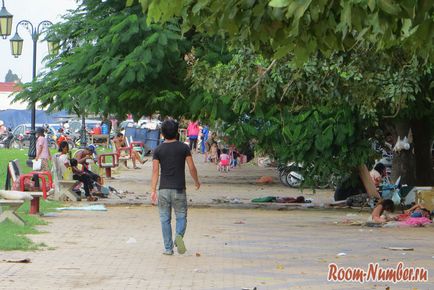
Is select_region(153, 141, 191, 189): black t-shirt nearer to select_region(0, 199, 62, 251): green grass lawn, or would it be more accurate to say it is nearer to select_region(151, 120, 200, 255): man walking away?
select_region(151, 120, 200, 255): man walking away

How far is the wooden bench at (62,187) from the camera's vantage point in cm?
2441

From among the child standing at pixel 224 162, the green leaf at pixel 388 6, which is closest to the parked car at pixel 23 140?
the child standing at pixel 224 162

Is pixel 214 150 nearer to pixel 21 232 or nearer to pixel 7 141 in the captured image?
pixel 7 141

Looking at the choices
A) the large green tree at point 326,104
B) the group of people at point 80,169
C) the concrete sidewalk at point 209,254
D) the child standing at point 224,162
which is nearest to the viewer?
the concrete sidewalk at point 209,254

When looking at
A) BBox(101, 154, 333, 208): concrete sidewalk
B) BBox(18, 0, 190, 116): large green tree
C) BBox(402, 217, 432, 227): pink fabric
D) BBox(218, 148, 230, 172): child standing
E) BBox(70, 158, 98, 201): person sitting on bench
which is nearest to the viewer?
BBox(402, 217, 432, 227): pink fabric

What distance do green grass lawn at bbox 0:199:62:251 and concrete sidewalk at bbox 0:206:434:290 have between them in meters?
0.25

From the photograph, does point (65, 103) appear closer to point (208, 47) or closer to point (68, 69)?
point (68, 69)

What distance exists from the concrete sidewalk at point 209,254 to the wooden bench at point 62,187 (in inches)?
102

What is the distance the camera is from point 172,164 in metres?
14.6

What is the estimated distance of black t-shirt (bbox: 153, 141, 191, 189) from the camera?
14516 millimetres

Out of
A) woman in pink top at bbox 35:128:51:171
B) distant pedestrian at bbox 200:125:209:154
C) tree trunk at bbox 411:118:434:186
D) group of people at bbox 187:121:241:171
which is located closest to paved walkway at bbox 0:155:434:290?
tree trunk at bbox 411:118:434:186

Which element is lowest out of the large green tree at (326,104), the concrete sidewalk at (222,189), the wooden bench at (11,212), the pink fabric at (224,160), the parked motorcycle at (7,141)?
the concrete sidewalk at (222,189)

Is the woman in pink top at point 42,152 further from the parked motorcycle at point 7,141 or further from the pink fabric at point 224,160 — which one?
the parked motorcycle at point 7,141

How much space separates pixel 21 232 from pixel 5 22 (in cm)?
1475
